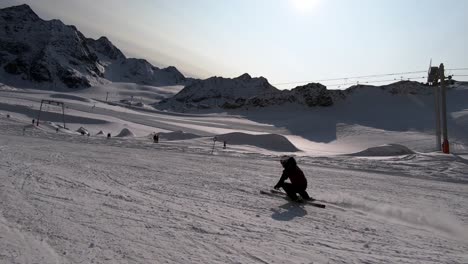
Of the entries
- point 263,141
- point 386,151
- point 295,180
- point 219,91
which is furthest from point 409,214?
point 219,91

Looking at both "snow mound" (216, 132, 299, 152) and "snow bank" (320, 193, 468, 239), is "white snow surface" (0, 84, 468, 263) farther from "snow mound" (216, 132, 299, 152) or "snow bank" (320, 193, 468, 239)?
"snow mound" (216, 132, 299, 152)

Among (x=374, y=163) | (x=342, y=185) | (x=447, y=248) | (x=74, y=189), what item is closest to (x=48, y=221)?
(x=74, y=189)

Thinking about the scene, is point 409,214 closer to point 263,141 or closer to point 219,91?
point 263,141

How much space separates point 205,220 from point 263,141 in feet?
99.3

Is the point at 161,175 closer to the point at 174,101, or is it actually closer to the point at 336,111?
the point at 336,111

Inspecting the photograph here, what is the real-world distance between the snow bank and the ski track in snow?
0.02 metres

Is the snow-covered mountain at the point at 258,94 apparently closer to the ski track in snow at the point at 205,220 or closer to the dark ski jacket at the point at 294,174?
the ski track in snow at the point at 205,220

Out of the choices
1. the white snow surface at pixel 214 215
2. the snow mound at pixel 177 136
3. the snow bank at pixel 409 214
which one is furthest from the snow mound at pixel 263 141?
the snow bank at pixel 409 214

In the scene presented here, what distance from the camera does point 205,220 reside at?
7293 mm

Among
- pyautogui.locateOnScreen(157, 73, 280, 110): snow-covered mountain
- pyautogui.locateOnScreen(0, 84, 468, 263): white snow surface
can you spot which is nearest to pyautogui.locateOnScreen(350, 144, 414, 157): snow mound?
pyautogui.locateOnScreen(0, 84, 468, 263): white snow surface

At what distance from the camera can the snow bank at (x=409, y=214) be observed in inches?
313

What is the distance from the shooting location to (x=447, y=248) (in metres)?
6.43

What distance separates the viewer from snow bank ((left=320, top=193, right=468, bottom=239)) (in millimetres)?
7948

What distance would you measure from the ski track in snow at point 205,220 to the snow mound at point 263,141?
73.9 ft
